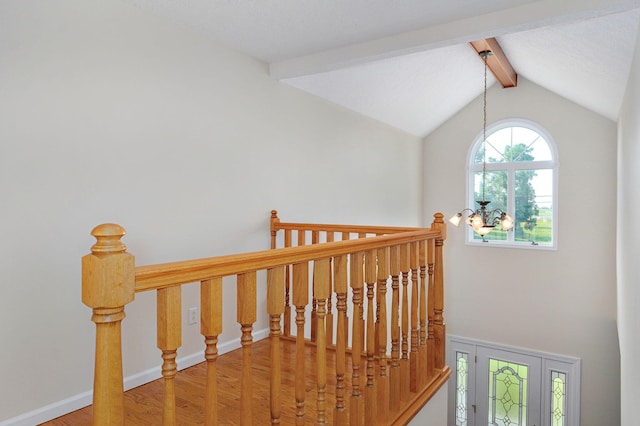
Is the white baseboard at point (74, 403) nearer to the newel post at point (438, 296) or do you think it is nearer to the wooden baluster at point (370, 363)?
the wooden baluster at point (370, 363)

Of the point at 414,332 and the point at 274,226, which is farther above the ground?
the point at 274,226

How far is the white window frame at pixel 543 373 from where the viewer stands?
19.0 ft

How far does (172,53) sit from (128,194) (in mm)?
1023

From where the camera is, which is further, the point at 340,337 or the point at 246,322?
the point at 340,337

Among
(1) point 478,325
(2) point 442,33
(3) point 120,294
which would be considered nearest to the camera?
(3) point 120,294

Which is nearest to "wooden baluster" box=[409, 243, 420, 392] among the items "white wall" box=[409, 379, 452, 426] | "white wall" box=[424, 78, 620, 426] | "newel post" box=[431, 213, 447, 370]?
"white wall" box=[409, 379, 452, 426]

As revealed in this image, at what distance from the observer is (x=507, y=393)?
20.8 ft

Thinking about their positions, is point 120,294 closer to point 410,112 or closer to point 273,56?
point 273,56

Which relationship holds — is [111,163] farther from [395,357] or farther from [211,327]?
[395,357]

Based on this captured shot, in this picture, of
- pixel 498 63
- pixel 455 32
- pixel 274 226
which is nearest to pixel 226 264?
pixel 274 226

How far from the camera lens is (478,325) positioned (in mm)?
6555

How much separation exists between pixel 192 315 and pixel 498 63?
15.5ft

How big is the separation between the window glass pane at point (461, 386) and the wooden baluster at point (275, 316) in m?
5.99

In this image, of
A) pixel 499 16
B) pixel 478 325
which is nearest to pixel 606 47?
pixel 499 16
